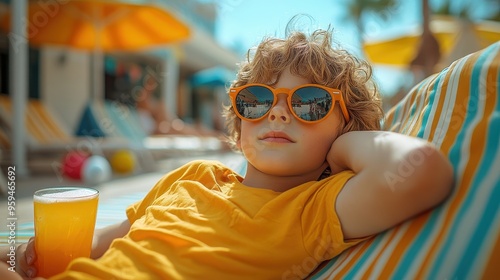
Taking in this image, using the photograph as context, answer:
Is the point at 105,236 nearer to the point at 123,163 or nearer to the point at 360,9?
the point at 123,163

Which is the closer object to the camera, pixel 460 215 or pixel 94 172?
pixel 460 215

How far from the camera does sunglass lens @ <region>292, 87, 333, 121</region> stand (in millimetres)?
1332

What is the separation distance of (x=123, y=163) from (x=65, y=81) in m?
3.71

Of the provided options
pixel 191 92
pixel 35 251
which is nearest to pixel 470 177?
pixel 35 251

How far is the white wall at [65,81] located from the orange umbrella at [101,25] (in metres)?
1.06

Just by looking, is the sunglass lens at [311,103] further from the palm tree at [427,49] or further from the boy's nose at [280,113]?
the palm tree at [427,49]

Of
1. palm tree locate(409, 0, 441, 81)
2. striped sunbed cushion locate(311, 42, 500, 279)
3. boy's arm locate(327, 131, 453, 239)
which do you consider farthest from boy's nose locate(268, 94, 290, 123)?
palm tree locate(409, 0, 441, 81)

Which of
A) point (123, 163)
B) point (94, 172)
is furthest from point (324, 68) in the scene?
point (123, 163)

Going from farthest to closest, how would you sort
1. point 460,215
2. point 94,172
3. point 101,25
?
point 101,25
point 94,172
point 460,215

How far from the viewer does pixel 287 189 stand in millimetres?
1411

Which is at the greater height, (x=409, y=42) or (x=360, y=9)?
(x=360, y=9)

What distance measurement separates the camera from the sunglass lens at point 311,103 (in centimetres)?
133

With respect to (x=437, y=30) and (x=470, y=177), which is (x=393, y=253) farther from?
(x=437, y=30)

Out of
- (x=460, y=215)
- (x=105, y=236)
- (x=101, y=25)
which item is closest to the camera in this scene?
(x=460, y=215)
